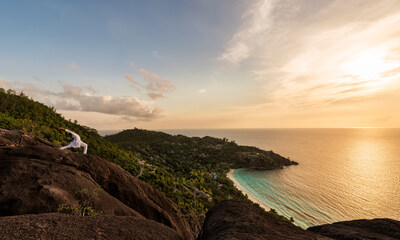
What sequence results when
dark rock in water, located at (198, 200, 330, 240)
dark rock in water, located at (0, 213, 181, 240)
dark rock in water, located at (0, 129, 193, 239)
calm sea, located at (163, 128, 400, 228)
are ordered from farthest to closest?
calm sea, located at (163, 128, 400, 228)
dark rock in water, located at (0, 129, 193, 239)
dark rock in water, located at (198, 200, 330, 240)
dark rock in water, located at (0, 213, 181, 240)

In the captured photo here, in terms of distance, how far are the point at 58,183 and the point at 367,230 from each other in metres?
17.3

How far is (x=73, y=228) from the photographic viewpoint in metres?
5.90

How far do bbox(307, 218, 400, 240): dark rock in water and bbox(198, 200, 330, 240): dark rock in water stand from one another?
1.51 m

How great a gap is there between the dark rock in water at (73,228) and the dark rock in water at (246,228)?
2861 millimetres

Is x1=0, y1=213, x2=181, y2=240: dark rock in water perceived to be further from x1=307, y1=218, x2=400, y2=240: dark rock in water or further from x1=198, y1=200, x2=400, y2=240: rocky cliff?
x1=307, y1=218, x2=400, y2=240: dark rock in water

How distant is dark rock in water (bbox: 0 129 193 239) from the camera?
7.86 meters

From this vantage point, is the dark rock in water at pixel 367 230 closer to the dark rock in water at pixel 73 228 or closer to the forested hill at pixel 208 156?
the dark rock in water at pixel 73 228

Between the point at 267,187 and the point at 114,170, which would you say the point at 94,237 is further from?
the point at 267,187

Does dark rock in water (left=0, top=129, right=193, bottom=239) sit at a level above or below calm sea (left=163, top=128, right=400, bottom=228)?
above

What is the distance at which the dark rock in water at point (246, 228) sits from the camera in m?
6.25

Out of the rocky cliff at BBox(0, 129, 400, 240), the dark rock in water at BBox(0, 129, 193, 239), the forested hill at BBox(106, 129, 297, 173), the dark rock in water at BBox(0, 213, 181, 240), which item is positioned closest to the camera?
the dark rock in water at BBox(0, 213, 181, 240)

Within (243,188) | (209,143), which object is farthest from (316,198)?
(209,143)

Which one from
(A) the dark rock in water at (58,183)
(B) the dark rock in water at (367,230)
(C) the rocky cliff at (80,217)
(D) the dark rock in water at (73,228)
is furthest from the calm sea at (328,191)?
(D) the dark rock in water at (73,228)

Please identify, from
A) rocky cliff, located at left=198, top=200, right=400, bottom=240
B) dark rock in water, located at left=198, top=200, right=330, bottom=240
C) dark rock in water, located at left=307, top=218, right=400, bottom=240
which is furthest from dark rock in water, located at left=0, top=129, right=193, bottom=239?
dark rock in water, located at left=307, top=218, right=400, bottom=240
